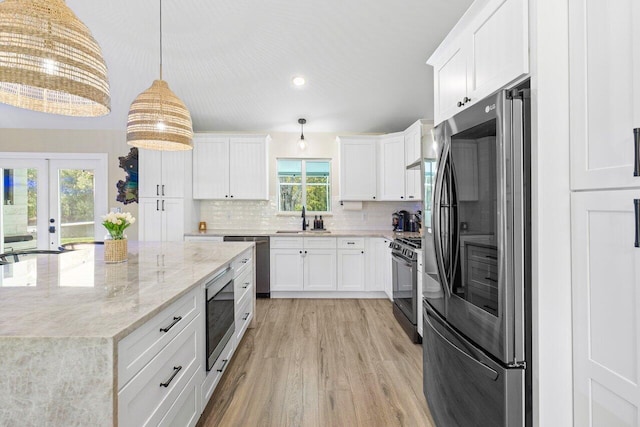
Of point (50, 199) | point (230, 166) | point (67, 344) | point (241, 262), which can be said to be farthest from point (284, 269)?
point (50, 199)

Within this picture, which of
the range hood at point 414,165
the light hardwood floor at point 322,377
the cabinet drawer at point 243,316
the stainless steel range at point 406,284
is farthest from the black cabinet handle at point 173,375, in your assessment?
the range hood at point 414,165

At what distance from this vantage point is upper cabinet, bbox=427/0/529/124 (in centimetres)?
119

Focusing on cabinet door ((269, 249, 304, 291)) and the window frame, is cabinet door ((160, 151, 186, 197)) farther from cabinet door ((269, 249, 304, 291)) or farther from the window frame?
cabinet door ((269, 249, 304, 291))

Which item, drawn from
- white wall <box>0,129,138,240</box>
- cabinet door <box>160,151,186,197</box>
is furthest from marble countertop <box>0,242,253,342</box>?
white wall <box>0,129,138,240</box>

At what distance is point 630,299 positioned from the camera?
89 cm

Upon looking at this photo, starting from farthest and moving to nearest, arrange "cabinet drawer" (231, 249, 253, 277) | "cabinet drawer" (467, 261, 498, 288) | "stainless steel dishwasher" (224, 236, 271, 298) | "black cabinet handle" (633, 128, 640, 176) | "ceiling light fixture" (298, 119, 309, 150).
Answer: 1. "ceiling light fixture" (298, 119, 309, 150)
2. "stainless steel dishwasher" (224, 236, 271, 298)
3. "cabinet drawer" (231, 249, 253, 277)
4. "cabinet drawer" (467, 261, 498, 288)
5. "black cabinet handle" (633, 128, 640, 176)

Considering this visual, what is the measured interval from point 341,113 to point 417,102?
1.05 meters

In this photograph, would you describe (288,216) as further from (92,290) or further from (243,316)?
(92,290)

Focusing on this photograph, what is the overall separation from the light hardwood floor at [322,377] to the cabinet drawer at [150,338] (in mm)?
790

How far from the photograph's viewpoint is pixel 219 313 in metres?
1.98

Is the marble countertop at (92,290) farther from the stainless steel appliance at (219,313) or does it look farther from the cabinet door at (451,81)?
the cabinet door at (451,81)

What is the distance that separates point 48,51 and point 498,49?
179cm

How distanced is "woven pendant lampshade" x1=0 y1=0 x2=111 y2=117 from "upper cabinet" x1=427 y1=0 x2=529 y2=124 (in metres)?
1.71

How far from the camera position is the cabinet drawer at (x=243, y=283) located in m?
2.48
